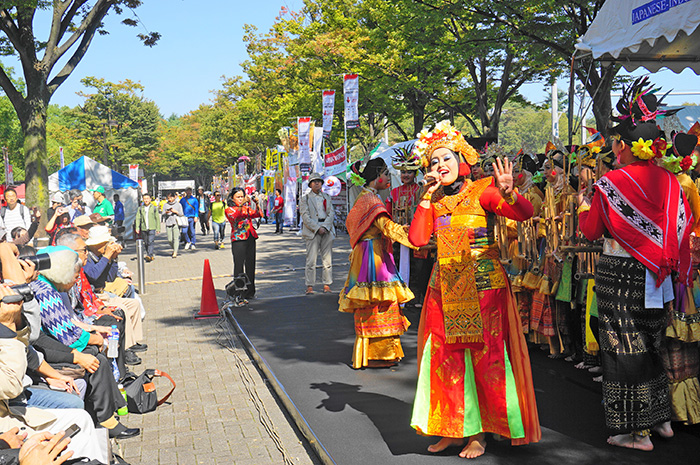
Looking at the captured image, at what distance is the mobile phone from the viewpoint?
341 centimetres

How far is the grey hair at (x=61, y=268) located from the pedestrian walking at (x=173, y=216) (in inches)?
529

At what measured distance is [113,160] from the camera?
66.2 m

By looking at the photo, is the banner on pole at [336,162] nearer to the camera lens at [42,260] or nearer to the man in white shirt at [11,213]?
the man in white shirt at [11,213]

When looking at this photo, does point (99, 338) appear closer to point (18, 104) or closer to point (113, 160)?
point (18, 104)

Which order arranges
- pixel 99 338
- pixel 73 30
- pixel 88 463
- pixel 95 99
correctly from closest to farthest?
pixel 88 463 < pixel 99 338 < pixel 73 30 < pixel 95 99

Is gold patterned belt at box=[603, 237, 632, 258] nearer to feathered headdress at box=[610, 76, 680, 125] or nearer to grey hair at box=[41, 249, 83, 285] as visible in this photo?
feathered headdress at box=[610, 76, 680, 125]

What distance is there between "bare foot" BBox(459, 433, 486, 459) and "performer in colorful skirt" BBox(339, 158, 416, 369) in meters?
2.20

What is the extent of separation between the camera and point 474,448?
393 centimetres

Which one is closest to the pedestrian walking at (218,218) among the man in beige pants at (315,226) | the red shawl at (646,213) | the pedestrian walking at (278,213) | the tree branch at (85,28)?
the tree branch at (85,28)

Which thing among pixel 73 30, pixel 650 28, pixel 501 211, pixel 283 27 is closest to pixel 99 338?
pixel 501 211

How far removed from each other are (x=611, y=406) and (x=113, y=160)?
68.0 meters

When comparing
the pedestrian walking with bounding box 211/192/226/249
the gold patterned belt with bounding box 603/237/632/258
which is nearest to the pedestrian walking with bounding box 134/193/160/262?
the pedestrian walking with bounding box 211/192/226/249

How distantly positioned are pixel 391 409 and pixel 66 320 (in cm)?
245

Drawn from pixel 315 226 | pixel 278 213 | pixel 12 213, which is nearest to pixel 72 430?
pixel 315 226
